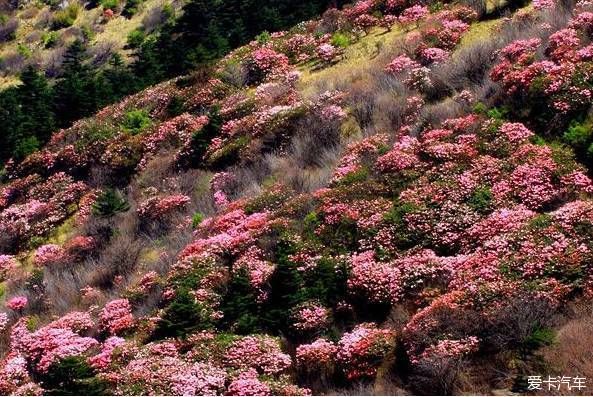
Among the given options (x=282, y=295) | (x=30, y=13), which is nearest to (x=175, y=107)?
(x=282, y=295)

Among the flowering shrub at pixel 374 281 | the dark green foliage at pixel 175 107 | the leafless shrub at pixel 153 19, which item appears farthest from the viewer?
the leafless shrub at pixel 153 19

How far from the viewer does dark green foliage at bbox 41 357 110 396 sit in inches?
531

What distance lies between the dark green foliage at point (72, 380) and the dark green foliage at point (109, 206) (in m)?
7.94

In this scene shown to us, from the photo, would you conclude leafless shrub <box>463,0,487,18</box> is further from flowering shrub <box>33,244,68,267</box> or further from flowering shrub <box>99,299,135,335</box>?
flowering shrub <box>33,244,68,267</box>

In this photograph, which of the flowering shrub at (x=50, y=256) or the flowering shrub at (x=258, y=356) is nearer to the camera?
the flowering shrub at (x=258, y=356)

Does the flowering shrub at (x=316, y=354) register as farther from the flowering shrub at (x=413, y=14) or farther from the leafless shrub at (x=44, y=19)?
the leafless shrub at (x=44, y=19)

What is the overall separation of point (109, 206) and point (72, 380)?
9.39 metres

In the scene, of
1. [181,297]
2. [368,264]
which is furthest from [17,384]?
[368,264]

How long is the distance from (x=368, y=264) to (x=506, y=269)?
9.76ft

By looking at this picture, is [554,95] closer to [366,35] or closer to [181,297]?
[181,297]

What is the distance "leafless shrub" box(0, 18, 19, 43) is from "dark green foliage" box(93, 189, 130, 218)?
112 ft

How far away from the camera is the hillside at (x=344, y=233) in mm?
12266

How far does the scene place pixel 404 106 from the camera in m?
19.9

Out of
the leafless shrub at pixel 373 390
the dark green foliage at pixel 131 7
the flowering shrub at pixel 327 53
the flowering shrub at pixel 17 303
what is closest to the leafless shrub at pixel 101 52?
the dark green foliage at pixel 131 7
